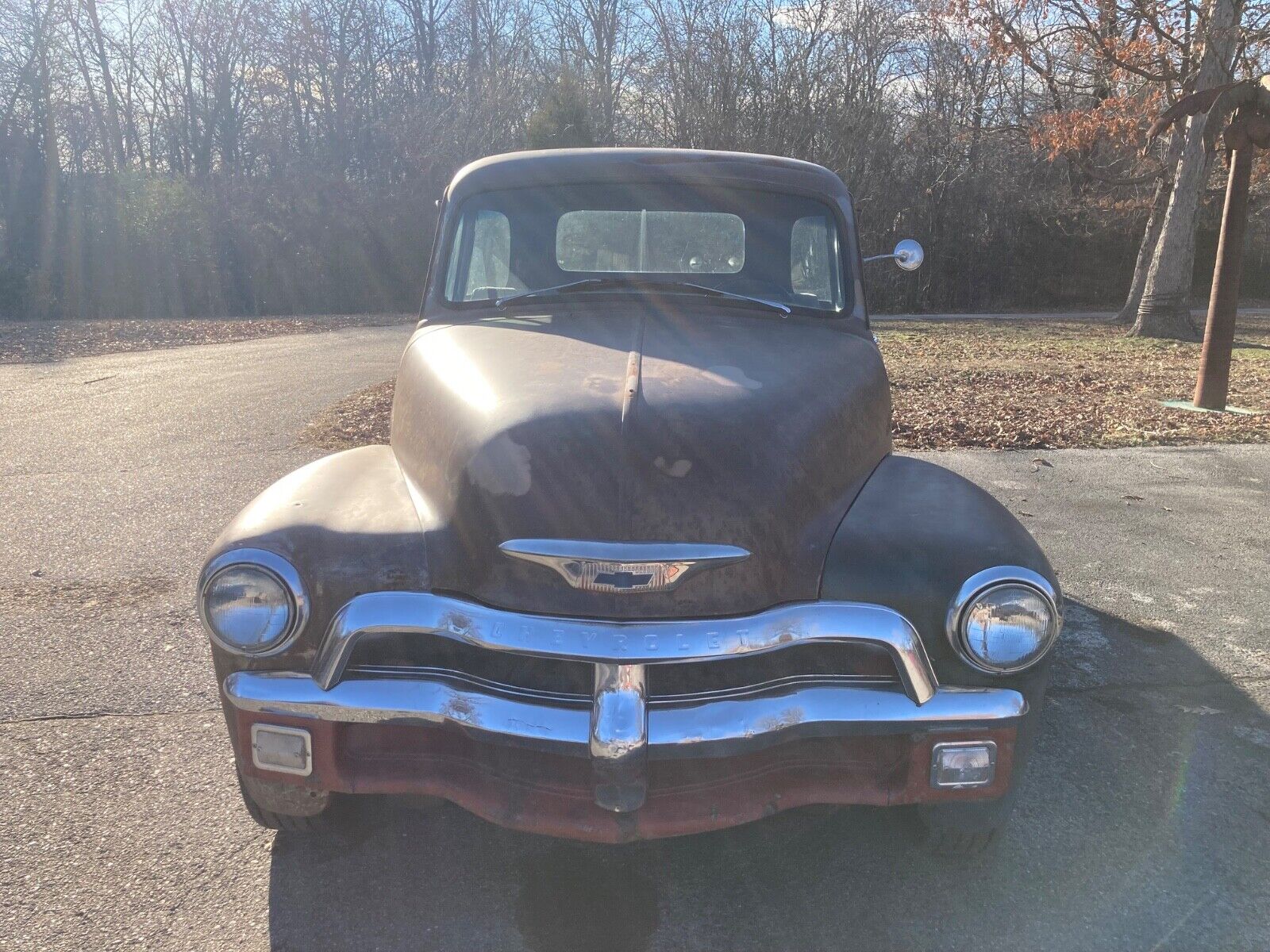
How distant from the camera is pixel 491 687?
223 cm

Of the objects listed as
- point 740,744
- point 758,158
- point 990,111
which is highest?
point 990,111

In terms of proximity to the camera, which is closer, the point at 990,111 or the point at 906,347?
the point at 906,347

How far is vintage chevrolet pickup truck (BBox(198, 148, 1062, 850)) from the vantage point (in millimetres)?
2162

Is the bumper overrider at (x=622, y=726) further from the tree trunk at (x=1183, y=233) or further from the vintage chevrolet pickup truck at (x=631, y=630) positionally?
the tree trunk at (x=1183, y=233)

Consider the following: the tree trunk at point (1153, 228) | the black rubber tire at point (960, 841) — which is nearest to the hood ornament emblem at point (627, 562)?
the black rubber tire at point (960, 841)

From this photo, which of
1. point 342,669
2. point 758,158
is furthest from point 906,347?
point 342,669

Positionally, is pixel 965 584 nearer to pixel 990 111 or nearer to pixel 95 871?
pixel 95 871

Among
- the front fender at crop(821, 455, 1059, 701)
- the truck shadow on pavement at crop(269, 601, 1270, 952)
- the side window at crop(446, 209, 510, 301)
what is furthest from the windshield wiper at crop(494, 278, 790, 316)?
the truck shadow on pavement at crop(269, 601, 1270, 952)

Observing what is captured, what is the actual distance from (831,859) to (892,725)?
0.63 metres

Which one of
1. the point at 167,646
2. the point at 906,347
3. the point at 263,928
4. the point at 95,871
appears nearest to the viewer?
the point at 263,928

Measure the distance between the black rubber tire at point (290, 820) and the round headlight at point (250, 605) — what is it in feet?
1.45

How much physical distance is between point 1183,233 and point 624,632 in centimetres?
1618

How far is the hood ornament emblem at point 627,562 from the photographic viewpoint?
7.15 ft

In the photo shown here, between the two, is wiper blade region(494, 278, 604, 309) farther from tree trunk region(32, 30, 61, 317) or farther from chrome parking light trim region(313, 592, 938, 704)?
tree trunk region(32, 30, 61, 317)
